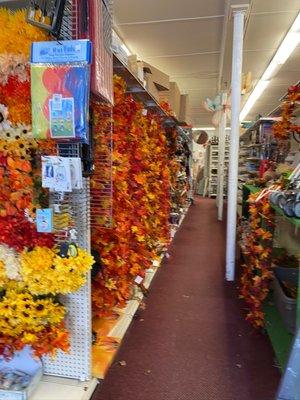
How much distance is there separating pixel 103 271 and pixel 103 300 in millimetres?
212

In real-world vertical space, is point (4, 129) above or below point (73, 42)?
below

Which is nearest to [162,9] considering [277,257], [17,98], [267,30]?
[267,30]

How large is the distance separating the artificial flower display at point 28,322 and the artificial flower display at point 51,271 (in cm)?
6

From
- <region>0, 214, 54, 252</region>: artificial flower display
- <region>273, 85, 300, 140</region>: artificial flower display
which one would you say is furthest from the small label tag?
<region>273, 85, 300, 140</region>: artificial flower display

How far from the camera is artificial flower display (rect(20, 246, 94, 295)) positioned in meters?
1.51

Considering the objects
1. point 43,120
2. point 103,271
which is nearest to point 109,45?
point 43,120

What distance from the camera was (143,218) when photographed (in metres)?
3.04

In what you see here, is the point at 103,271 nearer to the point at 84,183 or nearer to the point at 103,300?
the point at 103,300

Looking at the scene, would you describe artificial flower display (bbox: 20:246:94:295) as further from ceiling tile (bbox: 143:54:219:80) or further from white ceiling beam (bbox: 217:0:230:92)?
ceiling tile (bbox: 143:54:219:80)

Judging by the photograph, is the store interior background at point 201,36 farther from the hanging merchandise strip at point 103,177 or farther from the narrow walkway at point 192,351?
the hanging merchandise strip at point 103,177

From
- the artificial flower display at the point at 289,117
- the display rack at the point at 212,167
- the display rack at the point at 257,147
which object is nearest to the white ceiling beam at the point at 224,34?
the display rack at the point at 257,147

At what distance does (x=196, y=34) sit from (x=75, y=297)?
4.05 meters

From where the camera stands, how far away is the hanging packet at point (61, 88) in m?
1.39

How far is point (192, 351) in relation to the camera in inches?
91.7
